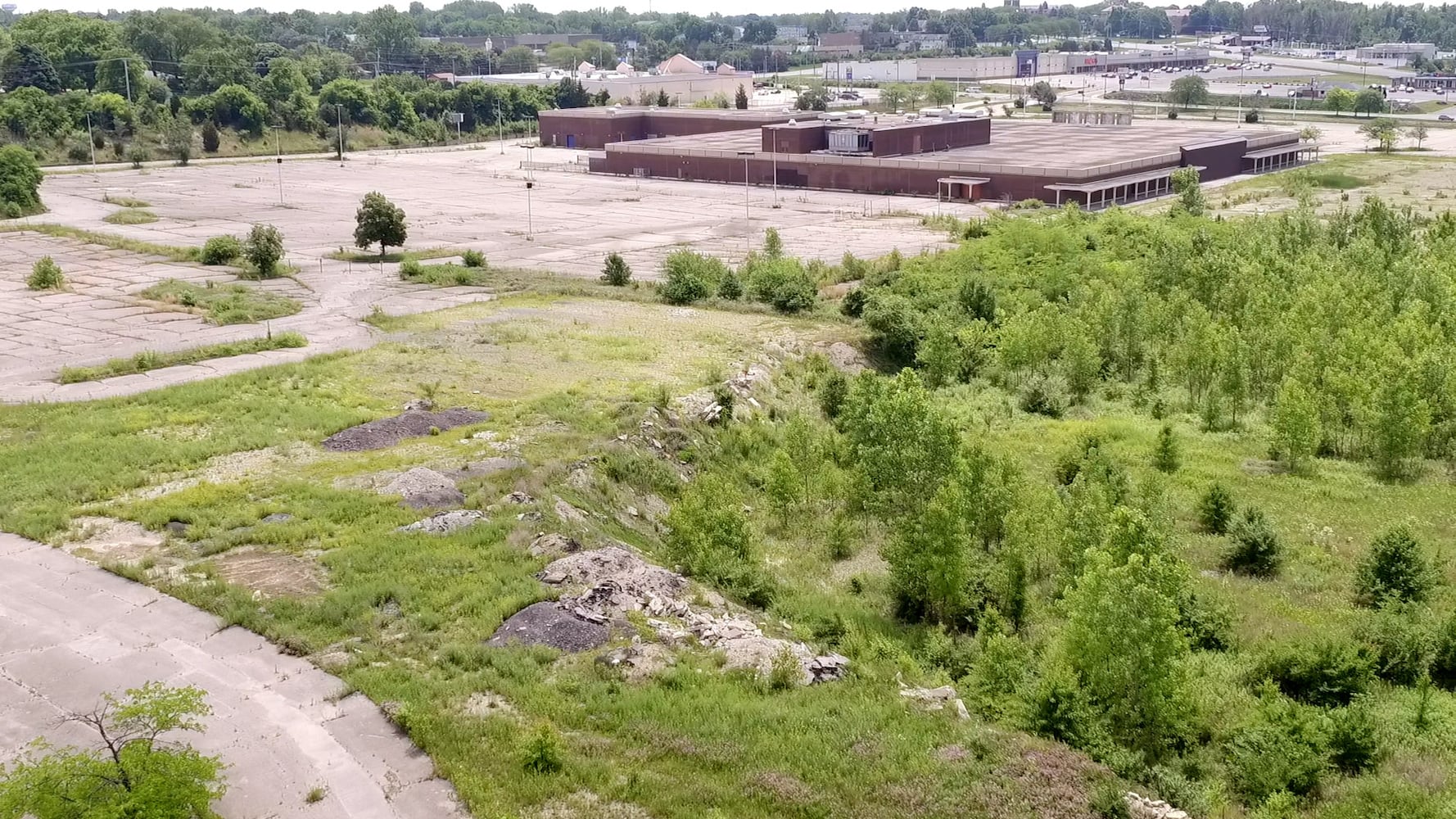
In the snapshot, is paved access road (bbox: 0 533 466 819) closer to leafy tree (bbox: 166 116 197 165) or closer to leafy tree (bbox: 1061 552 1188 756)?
leafy tree (bbox: 1061 552 1188 756)

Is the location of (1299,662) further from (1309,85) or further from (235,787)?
(1309,85)

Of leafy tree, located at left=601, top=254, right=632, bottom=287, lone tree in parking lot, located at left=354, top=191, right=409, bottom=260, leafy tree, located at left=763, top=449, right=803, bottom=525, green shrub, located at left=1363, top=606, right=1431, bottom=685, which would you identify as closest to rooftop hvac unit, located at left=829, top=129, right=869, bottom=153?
lone tree in parking lot, located at left=354, top=191, right=409, bottom=260

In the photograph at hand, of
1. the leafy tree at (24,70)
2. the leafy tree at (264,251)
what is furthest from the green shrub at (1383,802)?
the leafy tree at (24,70)

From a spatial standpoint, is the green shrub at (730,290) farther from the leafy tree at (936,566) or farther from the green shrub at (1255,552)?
the leafy tree at (936,566)

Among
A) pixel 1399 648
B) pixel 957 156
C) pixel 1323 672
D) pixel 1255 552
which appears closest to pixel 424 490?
pixel 1323 672

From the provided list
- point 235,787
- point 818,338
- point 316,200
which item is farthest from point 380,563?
point 316,200

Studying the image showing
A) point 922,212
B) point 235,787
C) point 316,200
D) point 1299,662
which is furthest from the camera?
point 316,200
